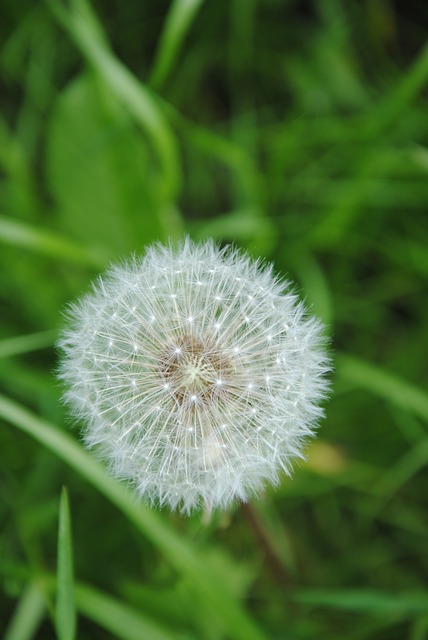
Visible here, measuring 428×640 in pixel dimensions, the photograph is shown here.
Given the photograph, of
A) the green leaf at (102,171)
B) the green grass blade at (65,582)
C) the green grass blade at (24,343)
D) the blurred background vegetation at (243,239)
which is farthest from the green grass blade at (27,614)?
the green leaf at (102,171)

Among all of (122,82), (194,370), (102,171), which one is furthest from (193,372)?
(102,171)

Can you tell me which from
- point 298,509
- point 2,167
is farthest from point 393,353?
point 2,167

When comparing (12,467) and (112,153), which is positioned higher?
(112,153)

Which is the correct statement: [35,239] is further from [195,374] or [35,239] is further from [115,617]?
[115,617]

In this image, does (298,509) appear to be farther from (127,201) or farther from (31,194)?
(31,194)

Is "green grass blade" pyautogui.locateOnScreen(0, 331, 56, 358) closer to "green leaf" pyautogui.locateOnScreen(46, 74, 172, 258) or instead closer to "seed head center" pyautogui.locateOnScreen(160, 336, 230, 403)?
"green leaf" pyautogui.locateOnScreen(46, 74, 172, 258)

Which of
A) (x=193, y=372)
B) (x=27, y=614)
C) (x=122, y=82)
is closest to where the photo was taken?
(x=193, y=372)
